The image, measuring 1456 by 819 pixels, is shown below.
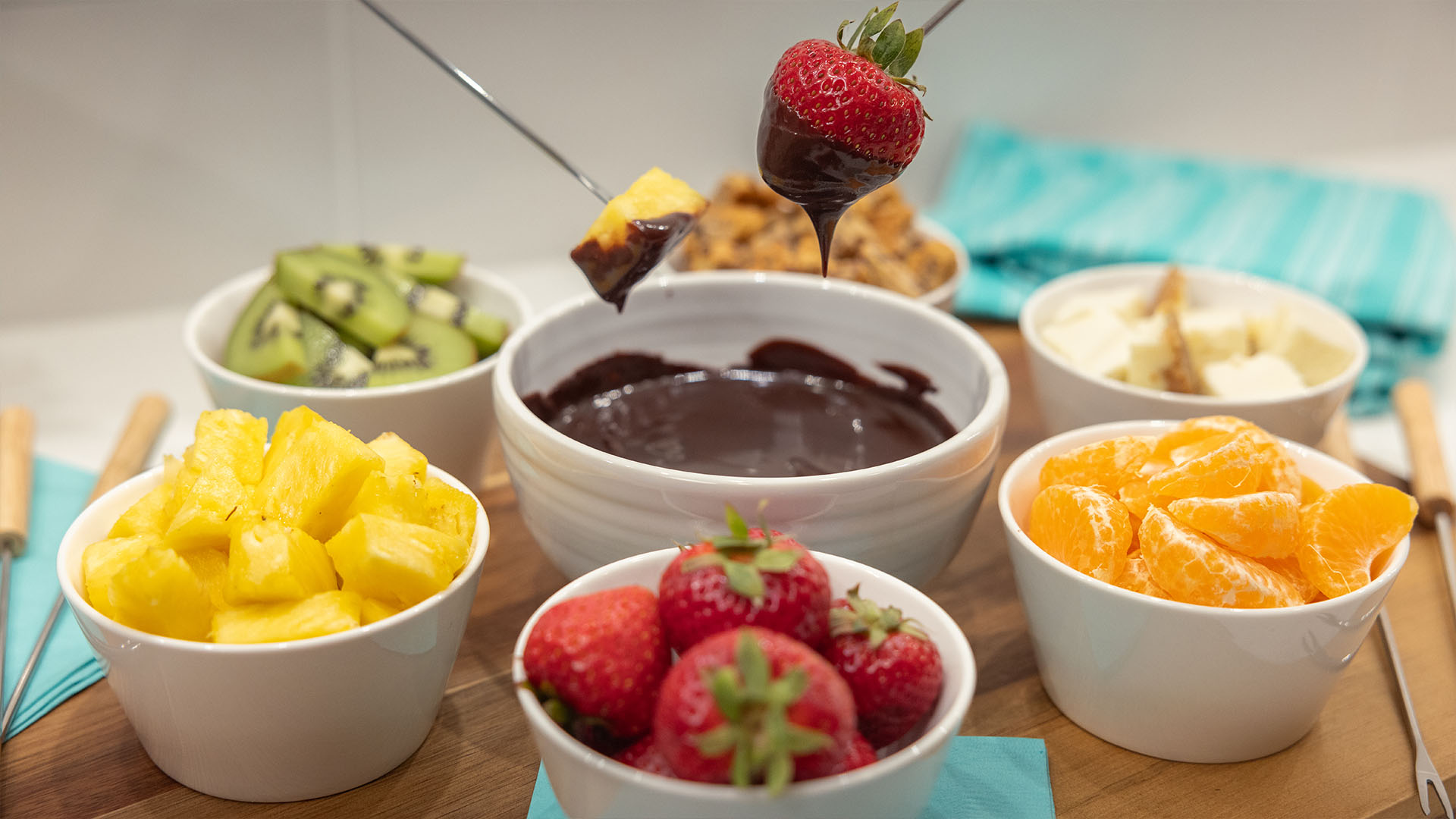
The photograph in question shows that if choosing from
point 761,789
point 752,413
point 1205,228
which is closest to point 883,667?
point 761,789

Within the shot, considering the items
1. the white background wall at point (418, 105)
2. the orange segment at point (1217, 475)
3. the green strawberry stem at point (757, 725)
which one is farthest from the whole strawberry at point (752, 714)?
the white background wall at point (418, 105)

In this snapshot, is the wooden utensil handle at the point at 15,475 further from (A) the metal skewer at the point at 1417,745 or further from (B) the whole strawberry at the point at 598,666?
(A) the metal skewer at the point at 1417,745

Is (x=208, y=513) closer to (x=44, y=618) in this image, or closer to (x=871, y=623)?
(x=44, y=618)

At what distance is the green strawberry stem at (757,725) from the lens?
0.75 meters

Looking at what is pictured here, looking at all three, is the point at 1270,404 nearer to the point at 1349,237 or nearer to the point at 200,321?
the point at 1349,237

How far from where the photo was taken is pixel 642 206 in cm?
121

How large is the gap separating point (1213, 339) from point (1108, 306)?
17 cm

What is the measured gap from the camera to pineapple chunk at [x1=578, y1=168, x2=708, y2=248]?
3.95ft

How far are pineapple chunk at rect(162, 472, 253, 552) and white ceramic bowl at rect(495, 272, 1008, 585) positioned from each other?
0.92 feet

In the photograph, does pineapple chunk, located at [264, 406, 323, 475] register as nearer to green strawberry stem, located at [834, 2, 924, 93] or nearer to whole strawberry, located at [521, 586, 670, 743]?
whole strawberry, located at [521, 586, 670, 743]

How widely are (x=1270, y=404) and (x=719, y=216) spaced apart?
35.4 inches

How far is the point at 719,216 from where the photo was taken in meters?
1.97

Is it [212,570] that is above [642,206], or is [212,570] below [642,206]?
below

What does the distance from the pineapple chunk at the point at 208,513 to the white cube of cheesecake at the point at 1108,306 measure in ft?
3.80
